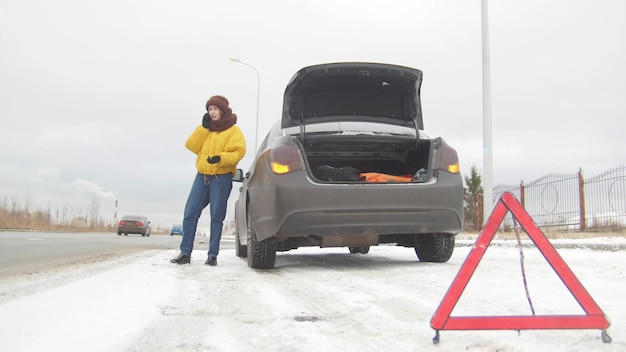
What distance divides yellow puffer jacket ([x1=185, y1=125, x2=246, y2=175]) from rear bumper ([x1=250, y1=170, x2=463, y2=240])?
1.07m

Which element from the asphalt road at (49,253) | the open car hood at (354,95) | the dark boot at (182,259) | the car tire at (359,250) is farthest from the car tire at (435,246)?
the asphalt road at (49,253)

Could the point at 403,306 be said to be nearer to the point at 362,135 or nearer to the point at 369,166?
the point at 362,135

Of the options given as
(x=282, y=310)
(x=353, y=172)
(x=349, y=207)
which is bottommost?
(x=282, y=310)

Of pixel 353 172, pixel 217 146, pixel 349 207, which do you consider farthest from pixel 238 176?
pixel 349 207

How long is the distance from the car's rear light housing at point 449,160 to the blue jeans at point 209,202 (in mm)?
2293

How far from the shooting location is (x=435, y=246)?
14.7ft

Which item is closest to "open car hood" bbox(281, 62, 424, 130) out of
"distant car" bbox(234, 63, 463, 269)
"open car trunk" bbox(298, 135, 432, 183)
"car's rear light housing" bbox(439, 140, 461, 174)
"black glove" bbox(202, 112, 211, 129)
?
"distant car" bbox(234, 63, 463, 269)

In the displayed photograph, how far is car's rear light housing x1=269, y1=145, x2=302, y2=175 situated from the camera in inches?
146

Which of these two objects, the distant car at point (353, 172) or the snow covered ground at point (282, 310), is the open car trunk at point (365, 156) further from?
the snow covered ground at point (282, 310)

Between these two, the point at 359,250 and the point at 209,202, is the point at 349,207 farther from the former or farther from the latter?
the point at 359,250

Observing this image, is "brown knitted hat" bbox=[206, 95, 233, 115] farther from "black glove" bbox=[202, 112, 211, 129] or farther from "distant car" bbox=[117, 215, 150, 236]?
"distant car" bbox=[117, 215, 150, 236]

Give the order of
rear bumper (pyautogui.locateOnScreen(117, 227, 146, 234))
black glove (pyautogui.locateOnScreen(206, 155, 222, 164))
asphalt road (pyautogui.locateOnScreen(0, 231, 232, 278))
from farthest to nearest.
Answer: rear bumper (pyautogui.locateOnScreen(117, 227, 146, 234)), asphalt road (pyautogui.locateOnScreen(0, 231, 232, 278)), black glove (pyautogui.locateOnScreen(206, 155, 222, 164))

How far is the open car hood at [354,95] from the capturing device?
432 cm

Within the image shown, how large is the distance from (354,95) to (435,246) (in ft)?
5.60
